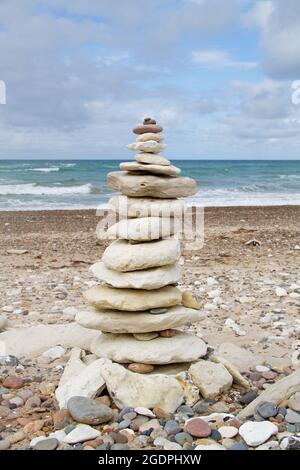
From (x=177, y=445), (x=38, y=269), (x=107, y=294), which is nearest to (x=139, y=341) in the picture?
(x=107, y=294)

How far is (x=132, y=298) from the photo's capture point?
A: 18.0ft

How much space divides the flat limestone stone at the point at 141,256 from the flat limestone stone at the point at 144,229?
0.10m

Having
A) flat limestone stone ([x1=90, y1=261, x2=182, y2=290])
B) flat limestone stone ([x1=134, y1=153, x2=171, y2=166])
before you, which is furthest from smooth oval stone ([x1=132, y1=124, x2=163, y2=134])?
flat limestone stone ([x1=90, y1=261, x2=182, y2=290])

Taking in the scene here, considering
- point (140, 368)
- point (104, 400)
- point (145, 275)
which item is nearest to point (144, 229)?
point (145, 275)

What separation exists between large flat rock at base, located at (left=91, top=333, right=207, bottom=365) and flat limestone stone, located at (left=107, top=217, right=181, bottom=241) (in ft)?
3.58

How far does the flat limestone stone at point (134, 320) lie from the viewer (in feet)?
17.9

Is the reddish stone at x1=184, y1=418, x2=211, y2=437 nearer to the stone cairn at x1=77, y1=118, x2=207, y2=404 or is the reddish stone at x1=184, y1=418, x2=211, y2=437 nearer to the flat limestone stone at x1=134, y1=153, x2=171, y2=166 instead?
the stone cairn at x1=77, y1=118, x2=207, y2=404

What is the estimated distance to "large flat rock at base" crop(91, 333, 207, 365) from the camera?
541 centimetres

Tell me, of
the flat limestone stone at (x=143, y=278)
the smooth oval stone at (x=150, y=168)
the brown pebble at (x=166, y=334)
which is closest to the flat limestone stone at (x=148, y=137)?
the smooth oval stone at (x=150, y=168)

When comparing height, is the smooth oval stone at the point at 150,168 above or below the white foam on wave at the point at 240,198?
above

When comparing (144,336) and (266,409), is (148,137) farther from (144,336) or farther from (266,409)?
(266,409)

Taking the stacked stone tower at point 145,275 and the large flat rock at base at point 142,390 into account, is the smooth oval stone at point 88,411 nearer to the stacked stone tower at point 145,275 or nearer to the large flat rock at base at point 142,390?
the large flat rock at base at point 142,390

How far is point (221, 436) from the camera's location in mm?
4465

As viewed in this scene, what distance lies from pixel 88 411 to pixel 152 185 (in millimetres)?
2374
